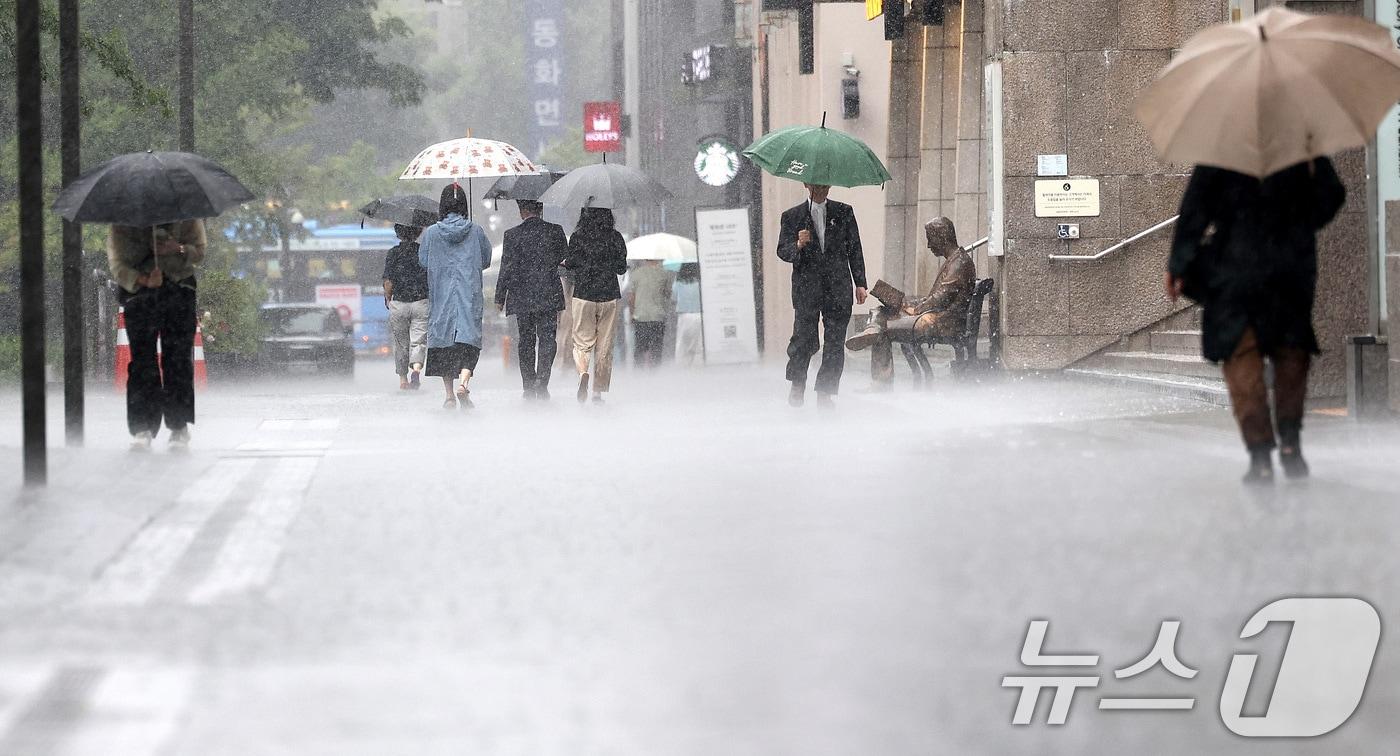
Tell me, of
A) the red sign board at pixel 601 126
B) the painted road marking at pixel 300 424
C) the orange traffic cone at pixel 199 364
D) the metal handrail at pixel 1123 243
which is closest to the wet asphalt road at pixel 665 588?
the painted road marking at pixel 300 424

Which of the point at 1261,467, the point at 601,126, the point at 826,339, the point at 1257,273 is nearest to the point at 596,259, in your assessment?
the point at 826,339

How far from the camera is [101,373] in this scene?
98.3 ft

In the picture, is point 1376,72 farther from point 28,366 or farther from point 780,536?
point 28,366

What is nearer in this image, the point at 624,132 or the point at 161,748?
the point at 161,748

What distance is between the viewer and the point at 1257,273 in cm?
888

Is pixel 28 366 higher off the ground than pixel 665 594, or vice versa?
pixel 28 366

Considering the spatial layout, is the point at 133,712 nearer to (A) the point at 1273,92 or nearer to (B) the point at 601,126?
(A) the point at 1273,92

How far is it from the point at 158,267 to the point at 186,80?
14576mm

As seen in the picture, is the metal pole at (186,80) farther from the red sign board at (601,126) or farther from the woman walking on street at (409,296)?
the red sign board at (601,126)

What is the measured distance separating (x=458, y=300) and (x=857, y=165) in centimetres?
340

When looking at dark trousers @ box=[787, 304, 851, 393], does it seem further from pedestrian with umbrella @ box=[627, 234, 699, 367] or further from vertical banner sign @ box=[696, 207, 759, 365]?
pedestrian with umbrella @ box=[627, 234, 699, 367]

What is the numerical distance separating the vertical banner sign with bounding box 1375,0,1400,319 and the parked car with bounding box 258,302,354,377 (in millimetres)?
24675

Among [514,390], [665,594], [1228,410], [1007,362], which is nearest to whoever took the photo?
[665,594]

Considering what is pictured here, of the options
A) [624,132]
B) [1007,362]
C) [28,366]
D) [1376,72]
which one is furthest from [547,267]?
[624,132]
